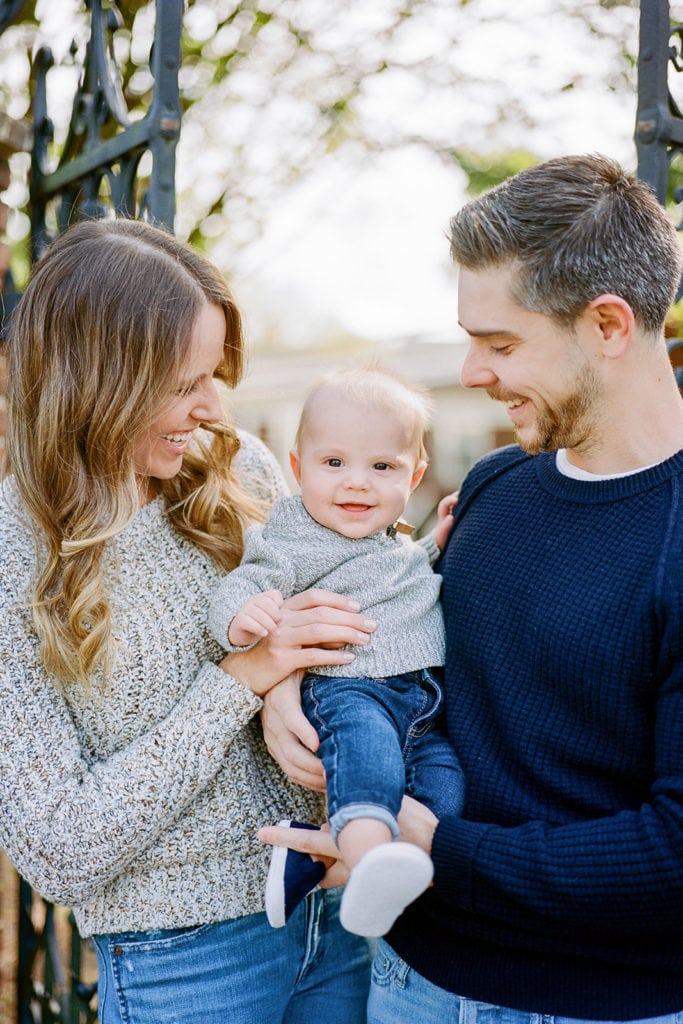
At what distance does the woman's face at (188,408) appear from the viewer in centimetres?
193

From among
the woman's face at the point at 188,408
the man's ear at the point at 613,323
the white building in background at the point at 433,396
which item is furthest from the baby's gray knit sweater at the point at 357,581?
the white building in background at the point at 433,396

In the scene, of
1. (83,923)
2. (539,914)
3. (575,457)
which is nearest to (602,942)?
(539,914)

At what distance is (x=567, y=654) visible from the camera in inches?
65.1

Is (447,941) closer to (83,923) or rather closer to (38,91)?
(83,923)

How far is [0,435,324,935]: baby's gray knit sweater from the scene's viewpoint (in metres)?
1.75

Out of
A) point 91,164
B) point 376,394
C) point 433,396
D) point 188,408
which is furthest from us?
point 433,396

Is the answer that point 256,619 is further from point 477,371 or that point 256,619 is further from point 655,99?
point 655,99

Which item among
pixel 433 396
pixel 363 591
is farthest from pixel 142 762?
pixel 433 396

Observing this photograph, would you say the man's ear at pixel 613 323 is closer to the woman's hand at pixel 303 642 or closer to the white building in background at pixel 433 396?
the woman's hand at pixel 303 642

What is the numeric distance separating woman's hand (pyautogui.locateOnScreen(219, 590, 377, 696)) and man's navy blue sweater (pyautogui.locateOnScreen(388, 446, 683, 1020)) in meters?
0.23

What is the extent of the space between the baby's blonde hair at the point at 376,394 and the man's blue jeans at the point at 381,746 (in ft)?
1.68

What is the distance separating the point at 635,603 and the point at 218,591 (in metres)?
0.78

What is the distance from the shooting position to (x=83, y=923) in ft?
6.14

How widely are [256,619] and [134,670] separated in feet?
0.90
